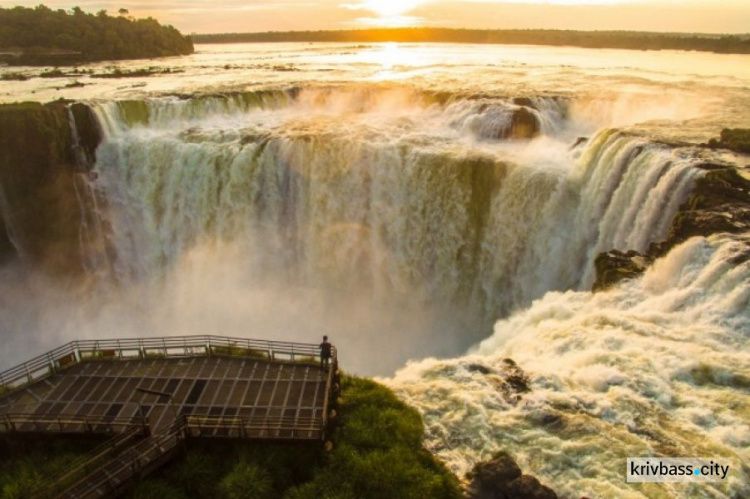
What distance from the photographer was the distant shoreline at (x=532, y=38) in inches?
3135

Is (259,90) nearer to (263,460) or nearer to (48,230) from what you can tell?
(48,230)

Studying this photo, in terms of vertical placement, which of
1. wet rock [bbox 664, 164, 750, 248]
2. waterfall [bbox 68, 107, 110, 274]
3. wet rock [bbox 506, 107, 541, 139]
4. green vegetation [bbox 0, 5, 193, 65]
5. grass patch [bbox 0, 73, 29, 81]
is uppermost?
green vegetation [bbox 0, 5, 193, 65]

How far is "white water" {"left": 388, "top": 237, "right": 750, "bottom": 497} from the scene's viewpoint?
10344 mm

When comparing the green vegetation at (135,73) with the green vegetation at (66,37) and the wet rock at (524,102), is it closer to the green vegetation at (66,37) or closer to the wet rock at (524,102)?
the green vegetation at (66,37)

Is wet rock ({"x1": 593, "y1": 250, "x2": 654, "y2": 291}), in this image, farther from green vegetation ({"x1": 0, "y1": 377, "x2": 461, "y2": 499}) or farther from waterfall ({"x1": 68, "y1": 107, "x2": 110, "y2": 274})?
waterfall ({"x1": 68, "y1": 107, "x2": 110, "y2": 274})

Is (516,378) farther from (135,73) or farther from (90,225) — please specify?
(135,73)

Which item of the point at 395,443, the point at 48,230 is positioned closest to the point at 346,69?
the point at 48,230

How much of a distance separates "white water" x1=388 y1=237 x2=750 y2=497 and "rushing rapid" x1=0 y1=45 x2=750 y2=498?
0.05 metres

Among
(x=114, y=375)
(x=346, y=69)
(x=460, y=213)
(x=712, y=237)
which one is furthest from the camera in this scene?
(x=346, y=69)

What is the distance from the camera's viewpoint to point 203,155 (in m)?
26.8

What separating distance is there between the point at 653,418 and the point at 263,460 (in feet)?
26.6

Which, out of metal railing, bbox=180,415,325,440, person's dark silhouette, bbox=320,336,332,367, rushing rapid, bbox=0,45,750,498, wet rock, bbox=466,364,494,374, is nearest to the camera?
metal railing, bbox=180,415,325,440

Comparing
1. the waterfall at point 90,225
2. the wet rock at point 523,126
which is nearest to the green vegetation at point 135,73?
the waterfall at point 90,225

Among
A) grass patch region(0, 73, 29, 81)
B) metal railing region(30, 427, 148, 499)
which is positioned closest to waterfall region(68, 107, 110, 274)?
metal railing region(30, 427, 148, 499)
